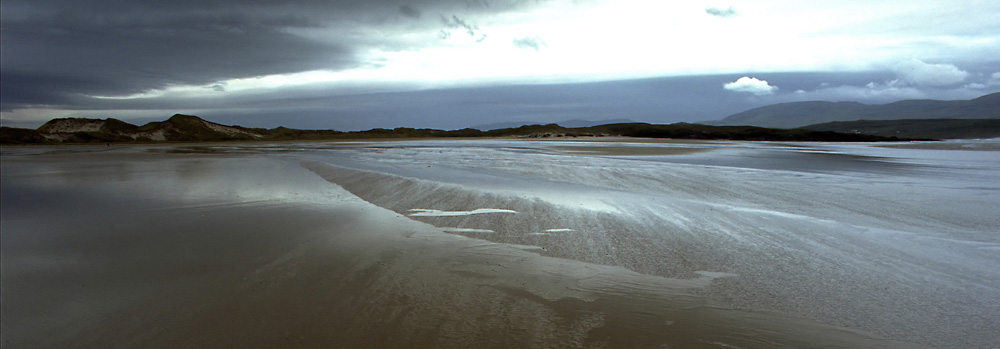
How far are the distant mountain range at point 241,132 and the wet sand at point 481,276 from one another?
7013 cm

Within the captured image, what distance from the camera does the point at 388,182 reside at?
37.4 feet

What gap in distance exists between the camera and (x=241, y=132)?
10556 centimetres

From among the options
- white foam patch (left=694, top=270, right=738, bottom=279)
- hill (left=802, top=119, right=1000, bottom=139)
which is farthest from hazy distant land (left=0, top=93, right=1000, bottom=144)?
white foam patch (left=694, top=270, right=738, bottom=279)

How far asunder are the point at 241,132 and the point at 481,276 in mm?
116693

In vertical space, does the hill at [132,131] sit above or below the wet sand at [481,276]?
above

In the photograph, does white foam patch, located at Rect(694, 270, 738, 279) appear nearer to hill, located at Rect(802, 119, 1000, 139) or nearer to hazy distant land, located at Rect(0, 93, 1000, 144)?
hazy distant land, located at Rect(0, 93, 1000, 144)

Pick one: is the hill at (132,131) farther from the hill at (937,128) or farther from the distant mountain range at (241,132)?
the hill at (937,128)

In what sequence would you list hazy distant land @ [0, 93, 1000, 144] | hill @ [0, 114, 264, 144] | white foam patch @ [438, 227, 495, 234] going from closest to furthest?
white foam patch @ [438, 227, 495, 234]
hazy distant land @ [0, 93, 1000, 144]
hill @ [0, 114, 264, 144]

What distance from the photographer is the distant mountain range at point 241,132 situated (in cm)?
7156

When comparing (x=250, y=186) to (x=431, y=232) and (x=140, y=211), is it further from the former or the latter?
(x=431, y=232)

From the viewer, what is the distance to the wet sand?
10.2 feet

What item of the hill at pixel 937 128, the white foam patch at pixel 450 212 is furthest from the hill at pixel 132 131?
the hill at pixel 937 128

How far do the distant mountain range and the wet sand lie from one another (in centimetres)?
7013

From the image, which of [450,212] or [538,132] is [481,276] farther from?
[538,132]
